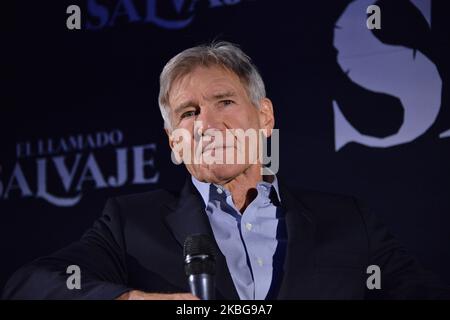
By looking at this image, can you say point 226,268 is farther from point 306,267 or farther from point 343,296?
point 343,296

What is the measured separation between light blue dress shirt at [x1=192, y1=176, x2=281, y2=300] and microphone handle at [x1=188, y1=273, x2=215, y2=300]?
412mm

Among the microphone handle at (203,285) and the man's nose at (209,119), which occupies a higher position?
the man's nose at (209,119)

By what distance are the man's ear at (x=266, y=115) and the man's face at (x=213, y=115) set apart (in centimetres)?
10

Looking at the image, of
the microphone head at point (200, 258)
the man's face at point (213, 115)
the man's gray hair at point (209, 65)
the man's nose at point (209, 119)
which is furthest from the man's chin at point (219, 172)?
the microphone head at point (200, 258)

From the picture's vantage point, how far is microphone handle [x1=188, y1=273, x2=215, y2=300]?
1442 mm

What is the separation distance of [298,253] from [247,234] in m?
0.17

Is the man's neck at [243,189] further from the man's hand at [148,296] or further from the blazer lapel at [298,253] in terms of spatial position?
the man's hand at [148,296]

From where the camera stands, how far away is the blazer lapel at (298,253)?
1.87 metres

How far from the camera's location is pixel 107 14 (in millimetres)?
2988

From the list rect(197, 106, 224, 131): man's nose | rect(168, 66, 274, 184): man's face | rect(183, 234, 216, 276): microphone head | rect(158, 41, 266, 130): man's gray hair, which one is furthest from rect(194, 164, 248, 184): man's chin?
rect(183, 234, 216, 276): microphone head

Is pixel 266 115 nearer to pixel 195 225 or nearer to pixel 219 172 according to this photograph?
pixel 219 172

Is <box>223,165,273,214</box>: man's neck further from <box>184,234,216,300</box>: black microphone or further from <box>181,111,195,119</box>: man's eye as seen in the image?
<box>184,234,216,300</box>: black microphone

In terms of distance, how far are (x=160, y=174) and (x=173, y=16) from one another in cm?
70
